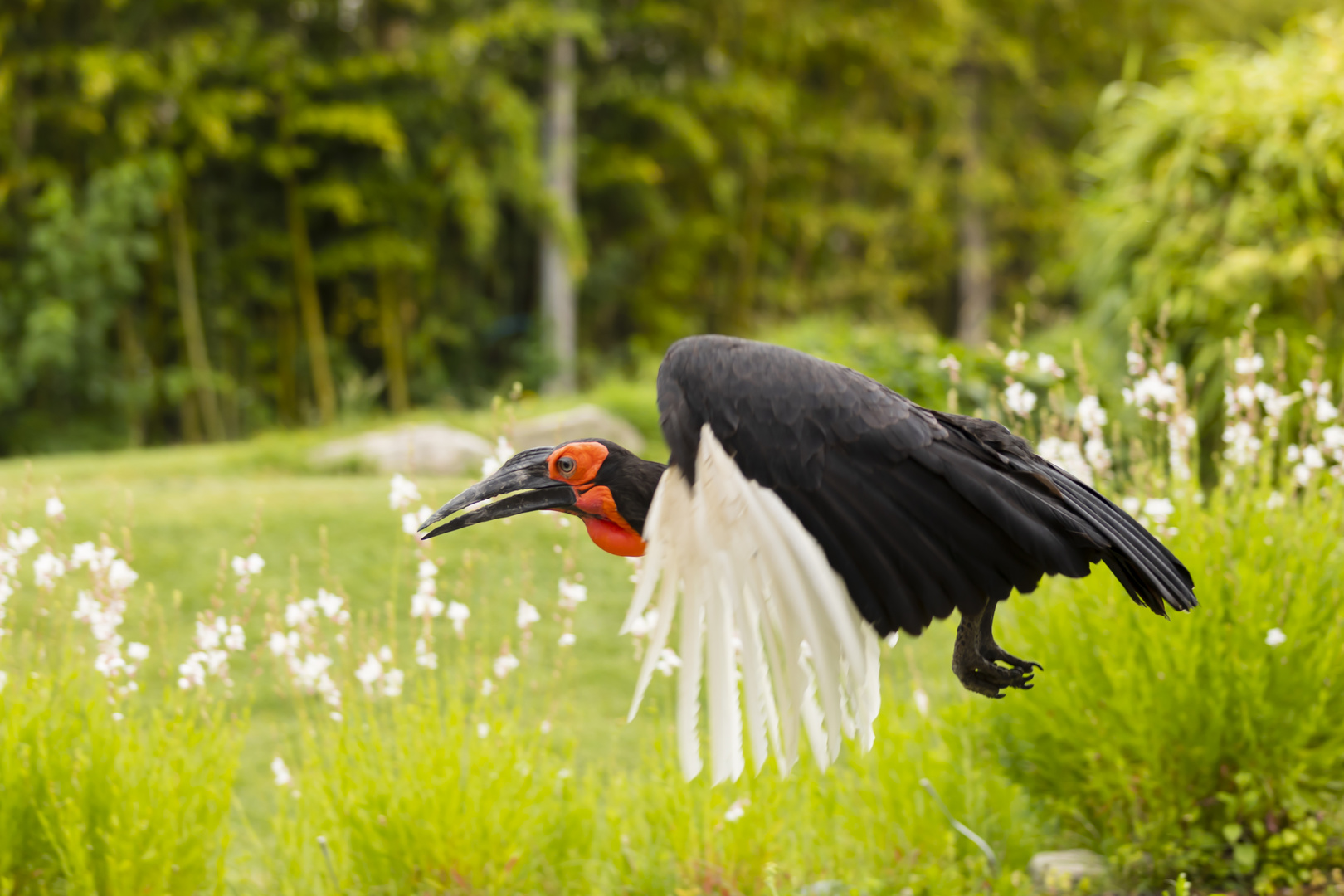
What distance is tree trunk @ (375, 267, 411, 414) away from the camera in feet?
28.9

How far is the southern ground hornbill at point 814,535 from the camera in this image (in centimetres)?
127

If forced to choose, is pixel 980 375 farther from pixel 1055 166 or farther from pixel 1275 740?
pixel 1055 166

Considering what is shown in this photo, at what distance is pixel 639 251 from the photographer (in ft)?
34.3

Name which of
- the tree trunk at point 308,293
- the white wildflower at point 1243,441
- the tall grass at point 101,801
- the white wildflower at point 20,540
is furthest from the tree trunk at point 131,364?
the white wildflower at point 1243,441

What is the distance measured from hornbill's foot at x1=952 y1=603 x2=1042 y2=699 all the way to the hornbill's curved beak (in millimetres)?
576

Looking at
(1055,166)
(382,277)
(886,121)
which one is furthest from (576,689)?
(1055,166)

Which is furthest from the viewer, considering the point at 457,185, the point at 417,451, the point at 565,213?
the point at 565,213

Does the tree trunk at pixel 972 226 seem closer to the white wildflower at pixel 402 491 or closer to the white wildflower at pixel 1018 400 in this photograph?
the white wildflower at pixel 1018 400

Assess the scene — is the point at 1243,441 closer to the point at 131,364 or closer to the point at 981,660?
the point at 981,660

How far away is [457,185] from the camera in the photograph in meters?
8.34

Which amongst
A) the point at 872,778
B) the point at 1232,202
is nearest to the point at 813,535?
the point at 872,778

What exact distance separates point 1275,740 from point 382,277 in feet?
25.0

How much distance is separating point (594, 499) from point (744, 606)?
35cm

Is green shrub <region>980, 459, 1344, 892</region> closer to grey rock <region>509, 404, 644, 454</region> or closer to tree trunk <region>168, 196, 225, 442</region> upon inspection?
grey rock <region>509, 404, 644, 454</region>
